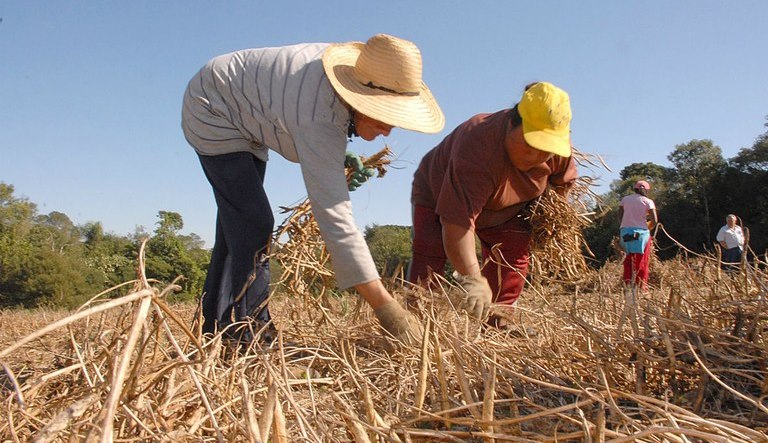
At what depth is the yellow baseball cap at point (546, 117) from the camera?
2.08 metres

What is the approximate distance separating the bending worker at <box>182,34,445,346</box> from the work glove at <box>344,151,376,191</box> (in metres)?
0.44

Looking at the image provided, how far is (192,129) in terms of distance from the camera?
2168mm

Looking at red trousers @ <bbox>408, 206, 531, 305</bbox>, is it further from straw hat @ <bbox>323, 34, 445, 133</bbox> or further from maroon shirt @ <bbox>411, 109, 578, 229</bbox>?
straw hat @ <bbox>323, 34, 445, 133</bbox>

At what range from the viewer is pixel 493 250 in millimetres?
2680

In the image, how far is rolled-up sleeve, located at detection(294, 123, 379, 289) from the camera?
1.85m

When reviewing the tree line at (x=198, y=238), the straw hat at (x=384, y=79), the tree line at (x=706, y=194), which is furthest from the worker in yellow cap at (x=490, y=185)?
the tree line at (x=706, y=194)

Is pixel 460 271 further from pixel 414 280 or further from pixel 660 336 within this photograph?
pixel 660 336

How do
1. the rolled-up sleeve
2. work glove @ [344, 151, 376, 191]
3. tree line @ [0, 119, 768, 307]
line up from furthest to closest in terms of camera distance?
tree line @ [0, 119, 768, 307] → work glove @ [344, 151, 376, 191] → the rolled-up sleeve

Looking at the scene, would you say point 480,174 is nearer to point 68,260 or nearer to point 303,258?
point 303,258

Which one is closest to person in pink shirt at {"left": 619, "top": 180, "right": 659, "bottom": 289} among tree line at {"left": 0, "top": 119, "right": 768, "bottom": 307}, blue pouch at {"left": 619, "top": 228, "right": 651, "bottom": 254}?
blue pouch at {"left": 619, "top": 228, "right": 651, "bottom": 254}

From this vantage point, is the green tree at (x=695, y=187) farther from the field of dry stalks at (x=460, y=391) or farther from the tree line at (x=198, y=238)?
the field of dry stalks at (x=460, y=391)

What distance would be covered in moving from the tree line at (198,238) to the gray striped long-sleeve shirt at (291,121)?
11520 mm

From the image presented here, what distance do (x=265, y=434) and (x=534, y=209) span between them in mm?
2241

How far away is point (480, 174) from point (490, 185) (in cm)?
8
